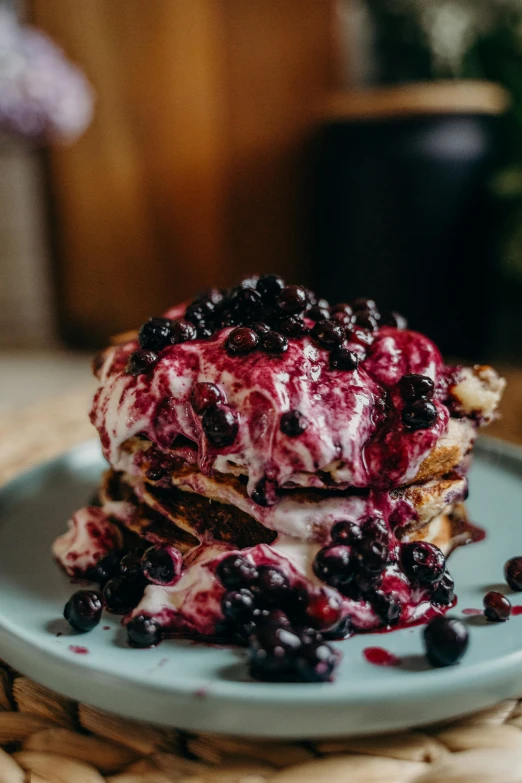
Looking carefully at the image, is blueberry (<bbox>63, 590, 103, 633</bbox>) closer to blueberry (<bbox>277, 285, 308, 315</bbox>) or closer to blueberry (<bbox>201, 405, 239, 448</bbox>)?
blueberry (<bbox>201, 405, 239, 448</bbox>)

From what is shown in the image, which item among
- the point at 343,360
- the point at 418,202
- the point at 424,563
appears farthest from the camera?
the point at 418,202

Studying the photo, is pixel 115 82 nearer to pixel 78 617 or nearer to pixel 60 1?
pixel 60 1

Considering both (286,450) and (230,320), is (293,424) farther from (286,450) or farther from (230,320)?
(230,320)

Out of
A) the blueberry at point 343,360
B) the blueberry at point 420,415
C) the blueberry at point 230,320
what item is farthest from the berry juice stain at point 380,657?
the blueberry at point 230,320

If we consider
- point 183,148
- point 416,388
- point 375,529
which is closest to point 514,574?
point 375,529

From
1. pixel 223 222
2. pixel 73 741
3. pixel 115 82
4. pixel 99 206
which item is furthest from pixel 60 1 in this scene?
pixel 73 741

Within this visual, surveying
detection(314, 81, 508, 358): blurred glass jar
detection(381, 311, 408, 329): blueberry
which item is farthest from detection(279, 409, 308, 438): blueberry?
detection(314, 81, 508, 358): blurred glass jar
